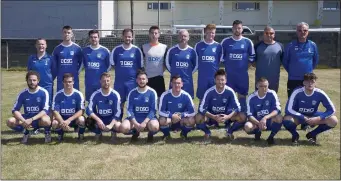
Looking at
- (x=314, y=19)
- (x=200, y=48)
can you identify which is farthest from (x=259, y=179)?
(x=314, y=19)

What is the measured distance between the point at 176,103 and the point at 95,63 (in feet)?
4.98

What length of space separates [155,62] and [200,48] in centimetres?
76

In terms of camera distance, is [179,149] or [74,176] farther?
[179,149]

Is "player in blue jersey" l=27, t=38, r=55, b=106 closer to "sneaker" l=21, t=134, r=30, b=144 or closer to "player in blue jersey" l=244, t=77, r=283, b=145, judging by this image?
"sneaker" l=21, t=134, r=30, b=144

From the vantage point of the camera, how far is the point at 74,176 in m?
4.43

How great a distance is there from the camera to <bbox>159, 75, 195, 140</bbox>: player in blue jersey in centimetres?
593

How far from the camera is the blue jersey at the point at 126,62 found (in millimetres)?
6562

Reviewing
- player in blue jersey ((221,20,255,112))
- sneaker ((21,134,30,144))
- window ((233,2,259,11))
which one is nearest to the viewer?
sneaker ((21,134,30,144))

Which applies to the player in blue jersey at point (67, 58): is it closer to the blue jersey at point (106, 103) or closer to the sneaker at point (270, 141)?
the blue jersey at point (106, 103)

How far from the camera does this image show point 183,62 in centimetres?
660

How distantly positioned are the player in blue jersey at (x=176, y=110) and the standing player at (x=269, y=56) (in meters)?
1.45

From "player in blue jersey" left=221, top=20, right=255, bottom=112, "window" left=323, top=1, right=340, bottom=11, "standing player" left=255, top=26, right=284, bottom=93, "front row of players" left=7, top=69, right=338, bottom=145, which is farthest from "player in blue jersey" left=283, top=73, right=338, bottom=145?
"window" left=323, top=1, right=340, bottom=11

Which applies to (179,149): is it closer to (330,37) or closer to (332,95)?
(332,95)

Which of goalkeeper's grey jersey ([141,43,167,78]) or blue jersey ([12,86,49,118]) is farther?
goalkeeper's grey jersey ([141,43,167,78])
